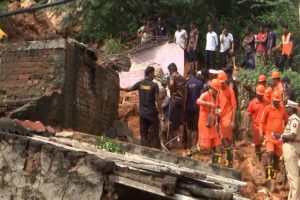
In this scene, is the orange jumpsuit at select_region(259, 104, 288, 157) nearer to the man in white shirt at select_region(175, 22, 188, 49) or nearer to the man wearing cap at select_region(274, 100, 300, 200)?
the man wearing cap at select_region(274, 100, 300, 200)

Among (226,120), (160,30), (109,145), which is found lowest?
(109,145)

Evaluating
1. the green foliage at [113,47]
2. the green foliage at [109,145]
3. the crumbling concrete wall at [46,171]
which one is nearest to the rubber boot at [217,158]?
the green foliage at [109,145]

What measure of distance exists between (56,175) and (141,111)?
3.80 m

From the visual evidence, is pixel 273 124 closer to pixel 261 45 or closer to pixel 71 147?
pixel 71 147

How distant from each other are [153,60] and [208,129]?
8650 mm

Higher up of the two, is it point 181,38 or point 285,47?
point 181,38

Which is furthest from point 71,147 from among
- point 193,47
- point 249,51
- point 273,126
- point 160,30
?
point 160,30

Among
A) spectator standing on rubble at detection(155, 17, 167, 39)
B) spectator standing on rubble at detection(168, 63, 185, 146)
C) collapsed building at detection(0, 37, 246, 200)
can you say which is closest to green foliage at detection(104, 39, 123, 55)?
spectator standing on rubble at detection(155, 17, 167, 39)

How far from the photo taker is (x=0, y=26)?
1894cm

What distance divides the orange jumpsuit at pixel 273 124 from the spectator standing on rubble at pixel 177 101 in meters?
2.02

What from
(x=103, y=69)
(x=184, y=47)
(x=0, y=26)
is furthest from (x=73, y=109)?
(x=0, y=26)

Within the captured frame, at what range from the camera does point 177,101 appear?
12.1m

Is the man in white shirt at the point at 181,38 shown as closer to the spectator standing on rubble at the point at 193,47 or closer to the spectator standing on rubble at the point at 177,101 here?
the spectator standing on rubble at the point at 193,47

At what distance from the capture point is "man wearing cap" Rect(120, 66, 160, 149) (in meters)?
10.7
